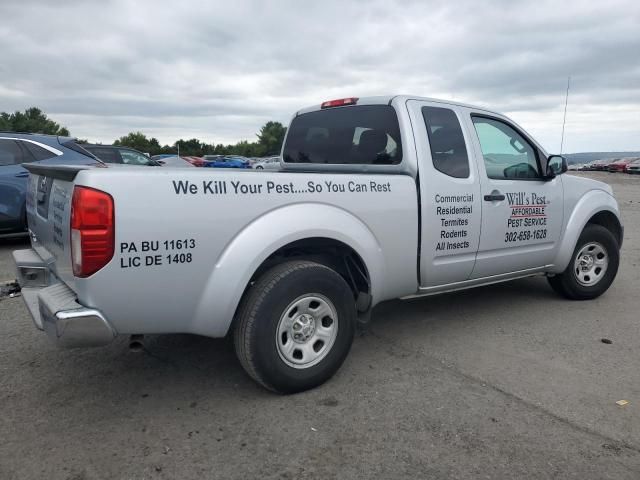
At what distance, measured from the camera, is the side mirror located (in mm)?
4551

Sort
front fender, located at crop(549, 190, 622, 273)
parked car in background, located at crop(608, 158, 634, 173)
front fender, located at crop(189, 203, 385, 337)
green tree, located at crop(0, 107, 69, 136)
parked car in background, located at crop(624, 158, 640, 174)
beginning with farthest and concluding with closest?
green tree, located at crop(0, 107, 69, 136) < parked car in background, located at crop(608, 158, 634, 173) < parked car in background, located at crop(624, 158, 640, 174) < front fender, located at crop(549, 190, 622, 273) < front fender, located at crop(189, 203, 385, 337)

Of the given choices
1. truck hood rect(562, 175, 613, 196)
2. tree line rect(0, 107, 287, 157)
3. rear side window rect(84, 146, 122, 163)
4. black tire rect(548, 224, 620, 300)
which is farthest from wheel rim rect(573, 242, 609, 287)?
tree line rect(0, 107, 287, 157)

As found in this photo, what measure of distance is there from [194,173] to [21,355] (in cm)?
218

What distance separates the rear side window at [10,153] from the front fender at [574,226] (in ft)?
24.1

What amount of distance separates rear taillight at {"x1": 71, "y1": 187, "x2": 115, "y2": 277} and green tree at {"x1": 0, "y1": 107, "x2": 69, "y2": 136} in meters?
68.3

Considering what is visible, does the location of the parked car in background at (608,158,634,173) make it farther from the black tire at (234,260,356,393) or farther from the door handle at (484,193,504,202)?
the black tire at (234,260,356,393)

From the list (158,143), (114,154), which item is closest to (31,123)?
(158,143)

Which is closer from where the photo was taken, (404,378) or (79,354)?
(404,378)

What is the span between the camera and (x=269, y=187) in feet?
9.45

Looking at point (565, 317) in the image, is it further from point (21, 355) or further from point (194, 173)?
point (21, 355)

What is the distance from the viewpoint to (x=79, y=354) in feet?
12.2

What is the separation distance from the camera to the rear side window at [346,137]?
383 cm

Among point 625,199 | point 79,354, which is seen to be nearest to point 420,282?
point 79,354

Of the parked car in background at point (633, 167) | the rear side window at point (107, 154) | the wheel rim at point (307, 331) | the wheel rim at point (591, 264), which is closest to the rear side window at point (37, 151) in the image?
the rear side window at point (107, 154)
